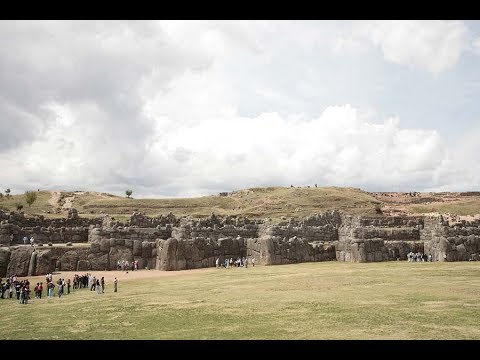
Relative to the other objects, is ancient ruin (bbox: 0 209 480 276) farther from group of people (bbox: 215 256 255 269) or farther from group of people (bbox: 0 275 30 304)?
group of people (bbox: 0 275 30 304)

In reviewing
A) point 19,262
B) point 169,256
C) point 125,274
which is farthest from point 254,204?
point 19,262

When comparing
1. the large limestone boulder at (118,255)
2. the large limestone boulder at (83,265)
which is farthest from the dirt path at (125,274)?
the large limestone boulder at (118,255)

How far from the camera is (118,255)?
35.4 m

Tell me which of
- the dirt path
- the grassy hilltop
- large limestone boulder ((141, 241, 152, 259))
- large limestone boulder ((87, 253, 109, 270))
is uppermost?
the grassy hilltop

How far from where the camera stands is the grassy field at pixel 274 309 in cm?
1165

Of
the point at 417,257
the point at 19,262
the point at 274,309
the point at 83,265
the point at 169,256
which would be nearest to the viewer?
the point at 274,309

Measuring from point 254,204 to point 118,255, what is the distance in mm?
64200

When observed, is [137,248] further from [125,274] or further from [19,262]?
[19,262]

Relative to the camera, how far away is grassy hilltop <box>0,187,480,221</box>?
3282 inches

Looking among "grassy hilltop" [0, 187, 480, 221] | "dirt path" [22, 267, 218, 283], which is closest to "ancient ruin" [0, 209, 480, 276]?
"dirt path" [22, 267, 218, 283]

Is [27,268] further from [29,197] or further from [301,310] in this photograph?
[29,197]

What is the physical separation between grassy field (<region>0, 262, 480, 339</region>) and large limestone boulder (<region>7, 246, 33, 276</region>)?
29.7 ft
